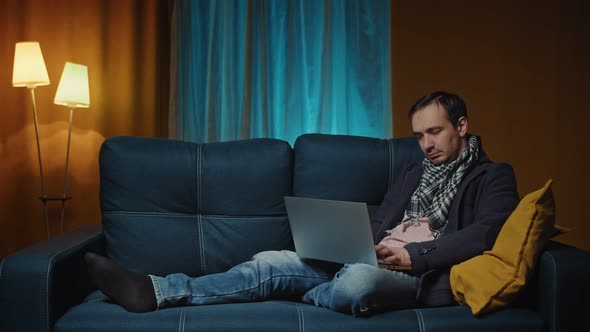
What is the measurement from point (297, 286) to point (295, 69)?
187cm

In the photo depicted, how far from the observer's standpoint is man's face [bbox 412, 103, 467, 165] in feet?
6.39

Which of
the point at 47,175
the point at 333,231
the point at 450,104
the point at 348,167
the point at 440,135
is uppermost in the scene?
the point at 450,104

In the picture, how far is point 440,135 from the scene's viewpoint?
1953mm

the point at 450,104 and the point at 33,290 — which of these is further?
the point at 450,104

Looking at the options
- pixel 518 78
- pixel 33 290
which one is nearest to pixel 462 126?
pixel 33 290

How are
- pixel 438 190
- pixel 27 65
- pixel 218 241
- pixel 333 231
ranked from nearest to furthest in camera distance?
1. pixel 333 231
2. pixel 438 190
3. pixel 218 241
4. pixel 27 65

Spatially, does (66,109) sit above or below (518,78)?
below

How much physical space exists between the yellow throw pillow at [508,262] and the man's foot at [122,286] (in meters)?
0.86

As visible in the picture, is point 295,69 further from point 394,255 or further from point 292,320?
point 292,320

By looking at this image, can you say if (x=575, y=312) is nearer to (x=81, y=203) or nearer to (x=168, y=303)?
(x=168, y=303)

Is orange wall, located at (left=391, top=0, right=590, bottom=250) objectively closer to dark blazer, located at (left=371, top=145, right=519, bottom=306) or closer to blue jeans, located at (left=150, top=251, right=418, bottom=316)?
dark blazer, located at (left=371, top=145, right=519, bottom=306)

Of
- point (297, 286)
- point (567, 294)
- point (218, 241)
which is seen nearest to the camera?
point (567, 294)

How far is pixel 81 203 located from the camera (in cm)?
352

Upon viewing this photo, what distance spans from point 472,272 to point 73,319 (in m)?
1.10
